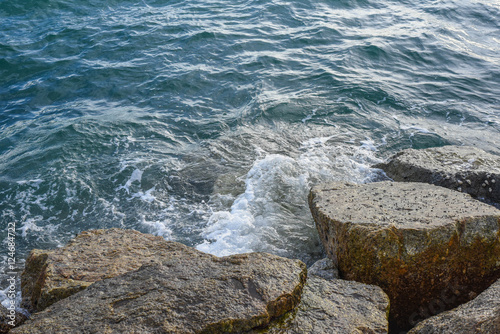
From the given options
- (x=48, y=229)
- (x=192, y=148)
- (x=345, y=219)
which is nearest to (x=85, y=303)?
(x=345, y=219)

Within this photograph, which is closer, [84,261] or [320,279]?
[320,279]

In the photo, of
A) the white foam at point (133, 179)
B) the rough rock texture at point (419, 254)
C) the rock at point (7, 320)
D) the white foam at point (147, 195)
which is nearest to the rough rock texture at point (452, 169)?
the rough rock texture at point (419, 254)

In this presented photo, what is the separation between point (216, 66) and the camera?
10875 millimetres

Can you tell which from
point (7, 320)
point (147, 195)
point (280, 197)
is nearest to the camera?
point (7, 320)

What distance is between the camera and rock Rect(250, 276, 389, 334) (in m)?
3.19

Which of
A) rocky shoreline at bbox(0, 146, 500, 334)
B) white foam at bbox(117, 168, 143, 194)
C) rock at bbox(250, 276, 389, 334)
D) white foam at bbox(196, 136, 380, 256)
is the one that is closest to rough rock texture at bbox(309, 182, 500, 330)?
rocky shoreline at bbox(0, 146, 500, 334)

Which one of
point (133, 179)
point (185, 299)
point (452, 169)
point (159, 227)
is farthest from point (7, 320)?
point (452, 169)

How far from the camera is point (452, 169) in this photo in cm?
598

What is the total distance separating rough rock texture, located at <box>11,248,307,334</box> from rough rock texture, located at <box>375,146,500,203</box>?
3.28 meters

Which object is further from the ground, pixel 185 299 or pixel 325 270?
pixel 185 299

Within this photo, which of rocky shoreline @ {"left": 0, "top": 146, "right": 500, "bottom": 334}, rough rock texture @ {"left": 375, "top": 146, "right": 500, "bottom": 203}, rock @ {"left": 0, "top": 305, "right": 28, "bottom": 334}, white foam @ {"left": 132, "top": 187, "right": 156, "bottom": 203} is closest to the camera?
rocky shoreline @ {"left": 0, "top": 146, "right": 500, "bottom": 334}

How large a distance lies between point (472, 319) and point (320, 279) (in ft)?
4.24

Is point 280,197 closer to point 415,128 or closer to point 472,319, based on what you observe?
point 472,319

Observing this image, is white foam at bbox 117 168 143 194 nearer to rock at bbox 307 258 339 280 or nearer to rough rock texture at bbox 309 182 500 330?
rock at bbox 307 258 339 280
